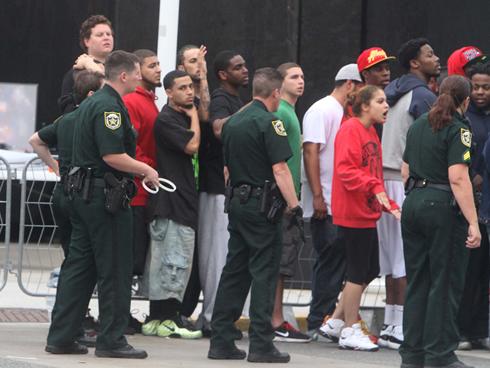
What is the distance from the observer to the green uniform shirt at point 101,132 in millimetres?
9703

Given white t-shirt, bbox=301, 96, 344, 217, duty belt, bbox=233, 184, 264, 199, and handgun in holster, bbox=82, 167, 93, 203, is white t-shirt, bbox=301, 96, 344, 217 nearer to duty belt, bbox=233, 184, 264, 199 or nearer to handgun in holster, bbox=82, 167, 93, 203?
duty belt, bbox=233, 184, 264, 199

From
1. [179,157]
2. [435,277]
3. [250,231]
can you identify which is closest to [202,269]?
[179,157]

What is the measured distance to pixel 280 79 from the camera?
10.3 m

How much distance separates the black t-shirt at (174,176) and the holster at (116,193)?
1384 millimetres

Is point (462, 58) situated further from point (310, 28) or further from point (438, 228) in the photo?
point (310, 28)

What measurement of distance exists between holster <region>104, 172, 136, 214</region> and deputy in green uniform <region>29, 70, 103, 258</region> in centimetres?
49

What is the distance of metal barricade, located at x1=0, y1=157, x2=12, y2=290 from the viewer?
41.5ft

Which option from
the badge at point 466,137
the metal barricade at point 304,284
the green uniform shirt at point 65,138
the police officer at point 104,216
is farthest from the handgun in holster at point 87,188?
the metal barricade at point 304,284

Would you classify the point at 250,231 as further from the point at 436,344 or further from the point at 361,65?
the point at 361,65

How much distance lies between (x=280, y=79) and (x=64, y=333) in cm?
214

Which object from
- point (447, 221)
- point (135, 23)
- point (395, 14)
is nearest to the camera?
point (447, 221)

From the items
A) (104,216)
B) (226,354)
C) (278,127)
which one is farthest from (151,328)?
(278,127)

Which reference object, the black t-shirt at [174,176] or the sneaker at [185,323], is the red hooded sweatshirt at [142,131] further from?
the sneaker at [185,323]

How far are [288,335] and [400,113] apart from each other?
1820mm
